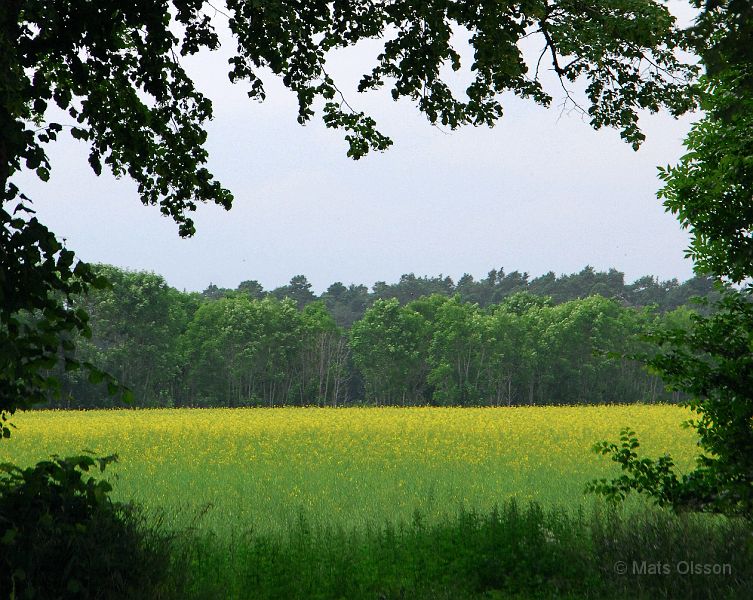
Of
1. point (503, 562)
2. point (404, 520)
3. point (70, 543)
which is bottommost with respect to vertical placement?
point (404, 520)

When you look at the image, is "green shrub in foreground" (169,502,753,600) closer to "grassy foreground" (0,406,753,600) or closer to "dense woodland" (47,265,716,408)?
"grassy foreground" (0,406,753,600)

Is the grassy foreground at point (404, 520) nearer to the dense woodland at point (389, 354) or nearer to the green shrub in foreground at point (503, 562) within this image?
the green shrub in foreground at point (503, 562)

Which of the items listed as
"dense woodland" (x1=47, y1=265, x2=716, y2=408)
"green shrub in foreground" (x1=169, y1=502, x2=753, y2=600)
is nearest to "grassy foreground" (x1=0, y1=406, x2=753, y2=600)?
"green shrub in foreground" (x1=169, y1=502, x2=753, y2=600)

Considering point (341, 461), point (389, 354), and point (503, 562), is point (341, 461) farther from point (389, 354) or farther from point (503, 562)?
point (389, 354)

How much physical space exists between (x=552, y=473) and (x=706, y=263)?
38.6ft

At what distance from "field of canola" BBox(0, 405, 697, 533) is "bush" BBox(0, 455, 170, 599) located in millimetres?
1109

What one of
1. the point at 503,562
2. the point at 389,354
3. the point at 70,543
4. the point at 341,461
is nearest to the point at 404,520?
the point at 503,562

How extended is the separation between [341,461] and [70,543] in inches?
632

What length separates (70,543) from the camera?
6188 millimetres

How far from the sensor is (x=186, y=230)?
33.4ft

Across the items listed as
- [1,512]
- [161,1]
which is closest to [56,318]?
[1,512]

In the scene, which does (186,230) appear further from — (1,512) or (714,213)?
(714,213)

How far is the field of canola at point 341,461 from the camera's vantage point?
14273 millimetres

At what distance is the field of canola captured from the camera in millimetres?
14273
